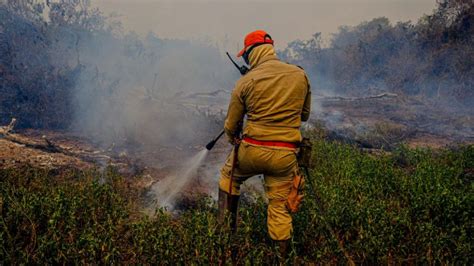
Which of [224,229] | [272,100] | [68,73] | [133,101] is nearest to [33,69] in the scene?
[68,73]

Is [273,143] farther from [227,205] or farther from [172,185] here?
[172,185]

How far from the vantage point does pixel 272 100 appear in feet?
9.35

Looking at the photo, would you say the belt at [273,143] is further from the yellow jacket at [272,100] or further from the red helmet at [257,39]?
the red helmet at [257,39]

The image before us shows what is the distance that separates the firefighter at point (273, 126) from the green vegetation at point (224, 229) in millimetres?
390

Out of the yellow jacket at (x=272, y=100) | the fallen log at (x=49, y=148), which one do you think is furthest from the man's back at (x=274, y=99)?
the fallen log at (x=49, y=148)

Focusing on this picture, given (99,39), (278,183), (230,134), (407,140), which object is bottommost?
(407,140)

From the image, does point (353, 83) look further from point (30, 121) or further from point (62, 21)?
point (30, 121)

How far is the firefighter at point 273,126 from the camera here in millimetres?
2854

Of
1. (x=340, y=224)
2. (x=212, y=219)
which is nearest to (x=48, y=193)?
(x=212, y=219)

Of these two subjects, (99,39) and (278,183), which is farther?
(99,39)

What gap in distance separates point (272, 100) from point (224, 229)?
1.22 meters

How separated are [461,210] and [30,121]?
328 inches

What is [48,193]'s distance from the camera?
3.78 m

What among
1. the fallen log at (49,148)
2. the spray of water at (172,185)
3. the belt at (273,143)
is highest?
the belt at (273,143)
